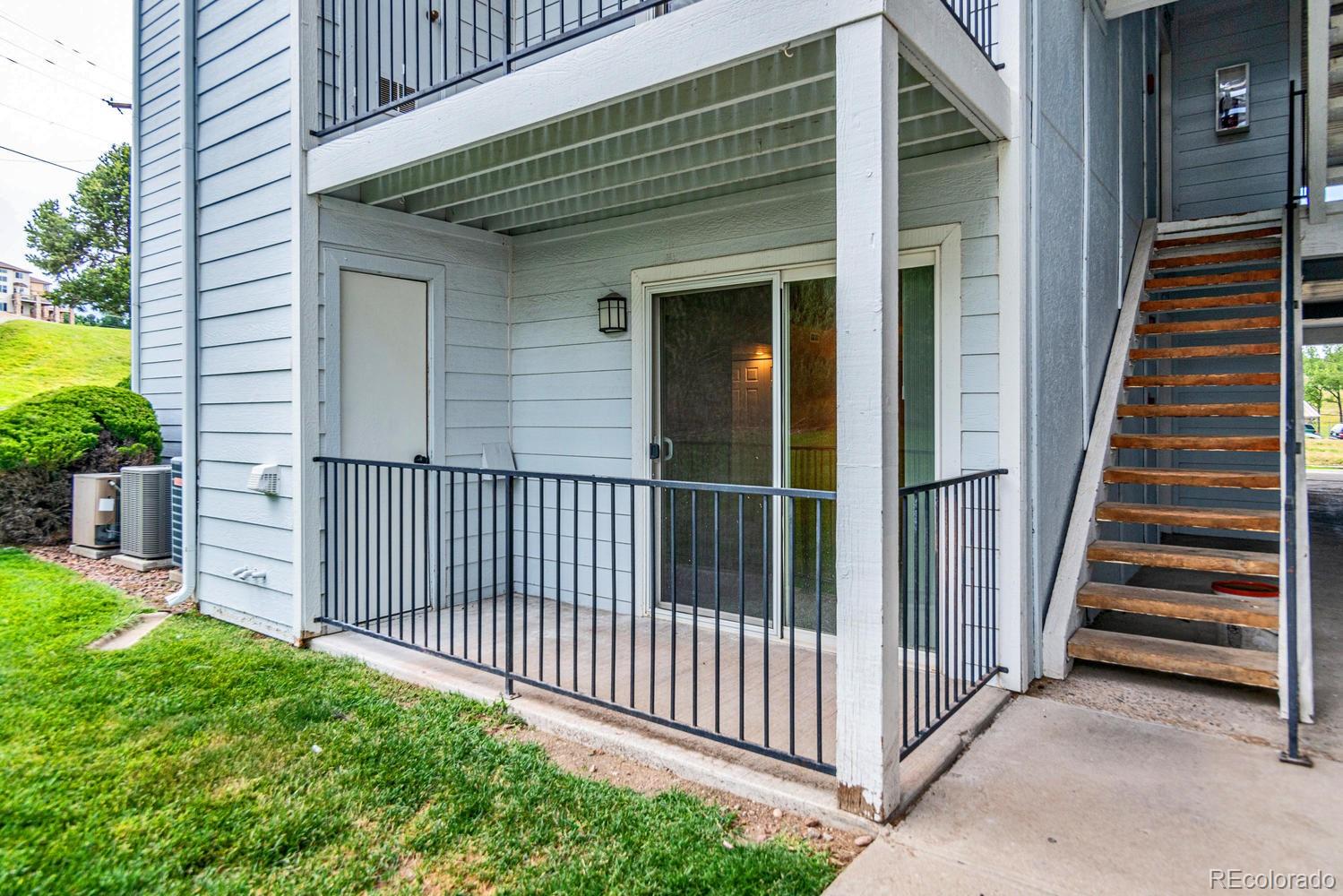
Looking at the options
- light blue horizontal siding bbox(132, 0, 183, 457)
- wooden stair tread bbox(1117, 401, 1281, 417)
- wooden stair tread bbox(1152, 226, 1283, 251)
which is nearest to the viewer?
wooden stair tread bbox(1117, 401, 1281, 417)

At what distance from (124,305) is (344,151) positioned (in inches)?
822

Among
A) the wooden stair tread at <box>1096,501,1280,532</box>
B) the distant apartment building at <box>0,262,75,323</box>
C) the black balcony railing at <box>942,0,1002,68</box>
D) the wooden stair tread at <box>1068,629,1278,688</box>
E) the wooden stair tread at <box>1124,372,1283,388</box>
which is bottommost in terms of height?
the wooden stair tread at <box>1068,629,1278,688</box>

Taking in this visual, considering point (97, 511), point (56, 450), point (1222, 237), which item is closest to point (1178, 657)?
point (1222, 237)

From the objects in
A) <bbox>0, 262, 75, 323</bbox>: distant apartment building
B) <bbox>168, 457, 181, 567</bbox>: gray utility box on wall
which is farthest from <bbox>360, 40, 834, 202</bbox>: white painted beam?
<bbox>0, 262, 75, 323</bbox>: distant apartment building

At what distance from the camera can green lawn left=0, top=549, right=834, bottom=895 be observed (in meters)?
1.96

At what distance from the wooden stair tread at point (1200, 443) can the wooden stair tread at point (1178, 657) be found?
1.07m

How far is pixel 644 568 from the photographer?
174 inches

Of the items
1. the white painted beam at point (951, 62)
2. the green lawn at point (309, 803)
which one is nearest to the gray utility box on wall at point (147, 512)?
the green lawn at point (309, 803)

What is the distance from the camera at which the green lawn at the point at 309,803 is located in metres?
1.96

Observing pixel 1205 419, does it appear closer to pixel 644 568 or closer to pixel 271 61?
pixel 644 568

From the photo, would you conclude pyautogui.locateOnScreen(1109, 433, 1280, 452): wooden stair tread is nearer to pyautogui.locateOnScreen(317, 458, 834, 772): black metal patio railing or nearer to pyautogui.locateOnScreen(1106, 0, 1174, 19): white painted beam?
pyautogui.locateOnScreen(317, 458, 834, 772): black metal patio railing

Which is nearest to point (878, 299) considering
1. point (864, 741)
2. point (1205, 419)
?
point (864, 741)

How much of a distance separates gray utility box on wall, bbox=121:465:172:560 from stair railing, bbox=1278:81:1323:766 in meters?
6.67

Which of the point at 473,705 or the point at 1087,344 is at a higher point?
Result: the point at 1087,344
